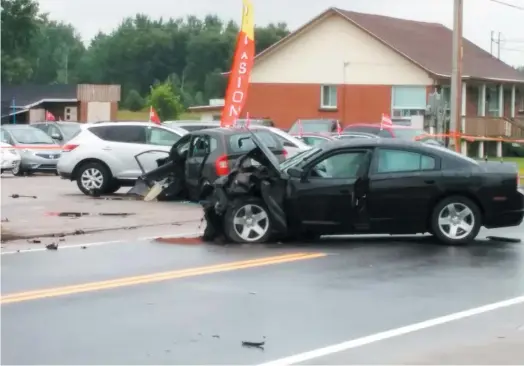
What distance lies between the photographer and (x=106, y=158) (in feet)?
74.6

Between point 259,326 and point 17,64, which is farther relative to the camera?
point 17,64

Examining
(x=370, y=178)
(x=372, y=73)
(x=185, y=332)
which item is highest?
(x=372, y=73)

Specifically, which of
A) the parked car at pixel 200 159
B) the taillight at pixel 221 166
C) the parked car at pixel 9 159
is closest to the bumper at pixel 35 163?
the parked car at pixel 9 159

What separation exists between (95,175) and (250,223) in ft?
29.9

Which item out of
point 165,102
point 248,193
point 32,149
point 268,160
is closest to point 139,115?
point 165,102

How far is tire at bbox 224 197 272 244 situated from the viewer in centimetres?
1422

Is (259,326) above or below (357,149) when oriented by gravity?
below

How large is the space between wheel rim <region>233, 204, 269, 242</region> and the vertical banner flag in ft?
36.7

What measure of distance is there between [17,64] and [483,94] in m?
38.1

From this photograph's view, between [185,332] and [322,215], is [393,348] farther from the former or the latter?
[322,215]

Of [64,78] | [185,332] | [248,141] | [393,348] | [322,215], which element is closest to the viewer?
[393,348]

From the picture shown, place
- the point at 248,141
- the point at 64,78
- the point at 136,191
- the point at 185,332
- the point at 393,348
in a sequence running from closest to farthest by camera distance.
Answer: the point at 393,348 < the point at 185,332 < the point at 248,141 < the point at 136,191 < the point at 64,78

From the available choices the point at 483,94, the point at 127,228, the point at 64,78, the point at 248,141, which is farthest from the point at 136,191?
the point at 64,78

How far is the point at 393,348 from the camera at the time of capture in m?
8.11
